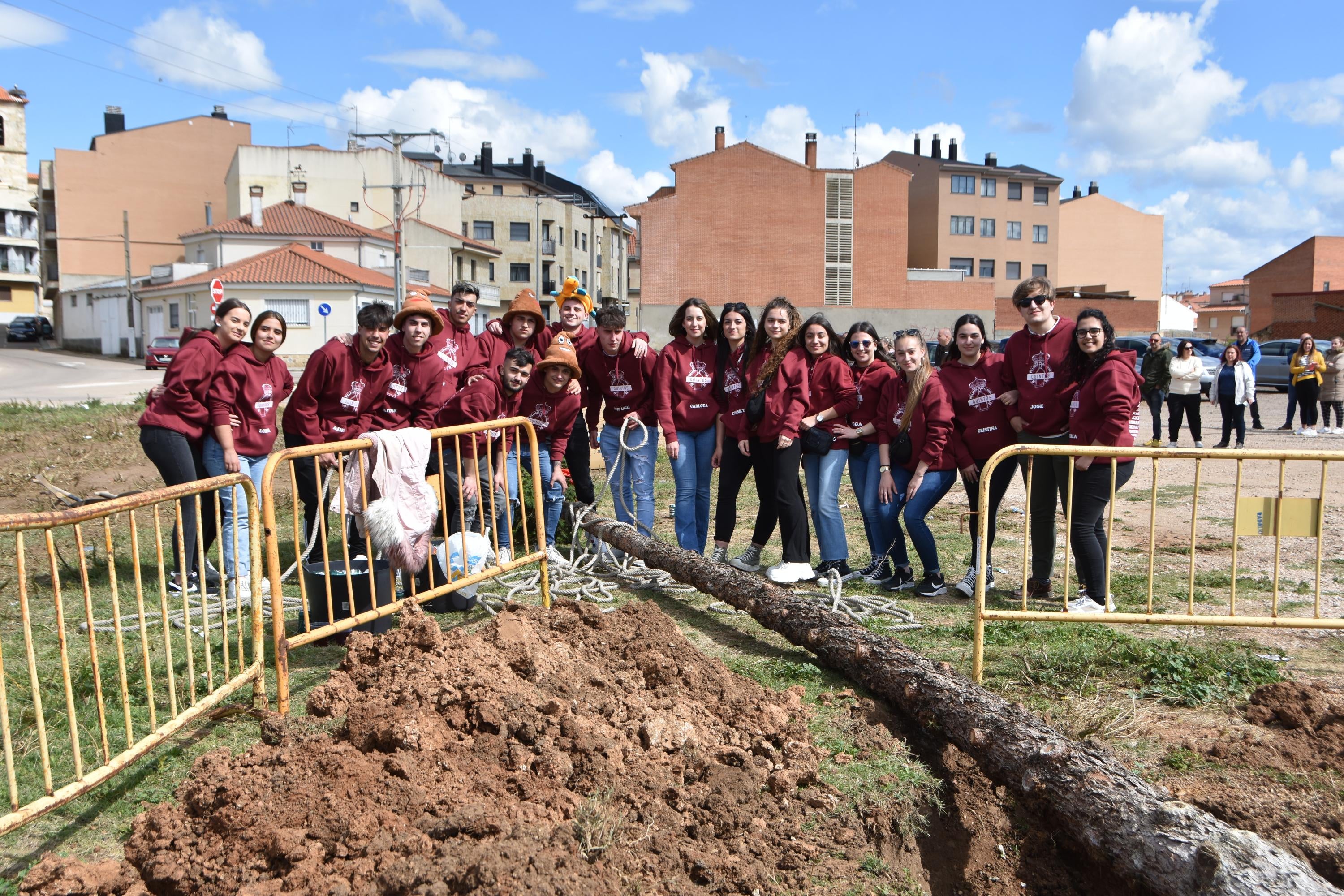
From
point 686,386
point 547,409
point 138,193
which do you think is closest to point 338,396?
point 547,409

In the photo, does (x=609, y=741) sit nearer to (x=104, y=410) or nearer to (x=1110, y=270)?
(x=104, y=410)

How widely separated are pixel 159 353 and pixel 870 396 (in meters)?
35.1

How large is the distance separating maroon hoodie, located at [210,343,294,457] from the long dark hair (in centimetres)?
476

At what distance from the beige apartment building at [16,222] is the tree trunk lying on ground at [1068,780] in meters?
72.6

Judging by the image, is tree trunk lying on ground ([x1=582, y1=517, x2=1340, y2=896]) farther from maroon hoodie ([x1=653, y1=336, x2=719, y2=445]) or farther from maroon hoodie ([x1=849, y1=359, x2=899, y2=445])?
maroon hoodie ([x1=653, y1=336, x2=719, y2=445])

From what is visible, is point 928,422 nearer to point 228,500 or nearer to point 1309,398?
point 228,500

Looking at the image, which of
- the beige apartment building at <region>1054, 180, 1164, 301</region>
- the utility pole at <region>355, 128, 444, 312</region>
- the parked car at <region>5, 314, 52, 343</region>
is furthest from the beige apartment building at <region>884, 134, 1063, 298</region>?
the parked car at <region>5, 314, 52, 343</region>

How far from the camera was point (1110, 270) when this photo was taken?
239 feet

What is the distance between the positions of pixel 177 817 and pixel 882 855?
2294 mm

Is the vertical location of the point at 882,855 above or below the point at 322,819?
below

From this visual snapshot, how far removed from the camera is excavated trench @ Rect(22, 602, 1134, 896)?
9.30 feet

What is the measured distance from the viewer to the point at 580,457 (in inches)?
301

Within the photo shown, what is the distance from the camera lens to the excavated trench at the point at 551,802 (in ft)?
9.30

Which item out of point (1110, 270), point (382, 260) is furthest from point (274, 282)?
point (1110, 270)
